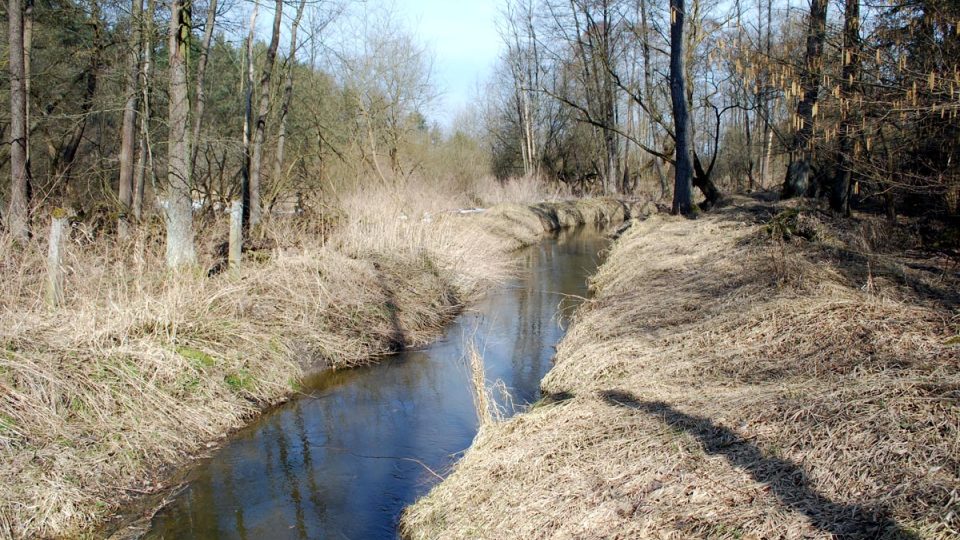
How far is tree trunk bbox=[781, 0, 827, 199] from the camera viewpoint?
866 centimetres

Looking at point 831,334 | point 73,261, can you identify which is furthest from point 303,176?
point 831,334

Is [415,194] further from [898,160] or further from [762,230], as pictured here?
[898,160]

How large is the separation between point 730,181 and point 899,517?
35126mm

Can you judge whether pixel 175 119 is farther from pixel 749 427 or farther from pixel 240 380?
pixel 749 427

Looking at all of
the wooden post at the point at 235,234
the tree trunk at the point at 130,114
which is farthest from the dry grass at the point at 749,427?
the tree trunk at the point at 130,114

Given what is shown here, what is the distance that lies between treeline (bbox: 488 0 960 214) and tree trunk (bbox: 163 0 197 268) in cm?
720

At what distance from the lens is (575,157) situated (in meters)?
36.5

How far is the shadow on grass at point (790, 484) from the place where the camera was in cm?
328

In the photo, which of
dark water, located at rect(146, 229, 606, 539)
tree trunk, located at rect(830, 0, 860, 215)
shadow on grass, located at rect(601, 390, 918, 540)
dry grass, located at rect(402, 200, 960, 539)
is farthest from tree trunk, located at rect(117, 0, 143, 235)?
shadow on grass, located at rect(601, 390, 918, 540)

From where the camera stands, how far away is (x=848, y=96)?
29.2 ft

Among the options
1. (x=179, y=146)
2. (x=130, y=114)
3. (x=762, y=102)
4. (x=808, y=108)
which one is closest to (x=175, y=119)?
(x=179, y=146)

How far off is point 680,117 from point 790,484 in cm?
1573

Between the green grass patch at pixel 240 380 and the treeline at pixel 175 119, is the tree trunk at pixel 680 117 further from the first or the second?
the green grass patch at pixel 240 380

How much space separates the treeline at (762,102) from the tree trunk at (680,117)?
4cm
